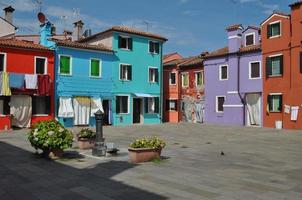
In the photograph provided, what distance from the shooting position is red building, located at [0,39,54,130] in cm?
2680

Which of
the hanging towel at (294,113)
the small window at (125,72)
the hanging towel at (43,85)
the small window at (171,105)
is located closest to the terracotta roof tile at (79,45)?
the small window at (125,72)

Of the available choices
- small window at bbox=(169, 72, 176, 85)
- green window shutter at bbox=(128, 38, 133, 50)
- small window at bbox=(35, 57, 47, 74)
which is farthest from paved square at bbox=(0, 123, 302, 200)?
small window at bbox=(169, 72, 176, 85)

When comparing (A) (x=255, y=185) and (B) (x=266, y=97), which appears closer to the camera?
(A) (x=255, y=185)

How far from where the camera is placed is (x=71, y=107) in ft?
98.0

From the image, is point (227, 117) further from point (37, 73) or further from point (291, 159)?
point (291, 159)

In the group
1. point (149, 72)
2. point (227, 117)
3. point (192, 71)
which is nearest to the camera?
point (227, 117)

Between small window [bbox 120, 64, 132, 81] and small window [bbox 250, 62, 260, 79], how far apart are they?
32.4 ft

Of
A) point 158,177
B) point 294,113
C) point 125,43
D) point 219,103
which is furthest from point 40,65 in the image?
point 158,177

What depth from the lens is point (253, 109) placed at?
3178 cm

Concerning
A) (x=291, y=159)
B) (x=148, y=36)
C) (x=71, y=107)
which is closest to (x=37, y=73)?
(x=71, y=107)

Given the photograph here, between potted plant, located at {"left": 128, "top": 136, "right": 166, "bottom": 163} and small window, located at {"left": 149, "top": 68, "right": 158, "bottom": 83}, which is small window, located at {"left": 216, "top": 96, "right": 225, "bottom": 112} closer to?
small window, located at {"left": 149, "top": 68, "right": 158, "bottom": 83}

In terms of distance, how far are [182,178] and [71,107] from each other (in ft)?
70.8

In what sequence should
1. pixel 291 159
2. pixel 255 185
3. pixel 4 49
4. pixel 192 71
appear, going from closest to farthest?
1. pixel 255 185
2. pixel 291 159
3. pixel 4 49
4. pixel 192 71

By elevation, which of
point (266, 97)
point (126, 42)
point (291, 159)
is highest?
point (126, 42)
